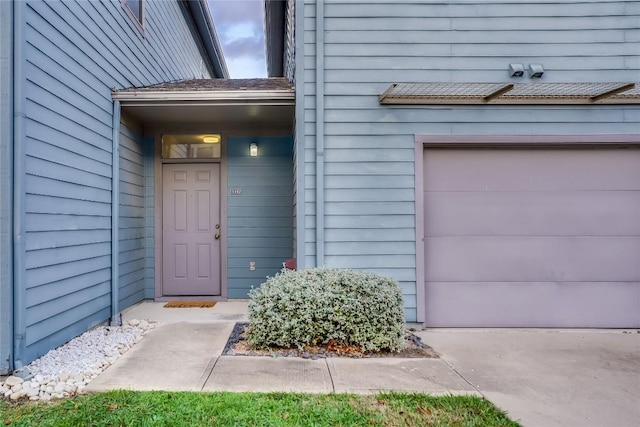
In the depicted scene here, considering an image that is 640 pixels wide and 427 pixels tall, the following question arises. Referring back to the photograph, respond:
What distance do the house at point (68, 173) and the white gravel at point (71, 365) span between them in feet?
0.35

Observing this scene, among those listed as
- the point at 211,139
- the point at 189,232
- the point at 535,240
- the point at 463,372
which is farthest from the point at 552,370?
the point at 211,139

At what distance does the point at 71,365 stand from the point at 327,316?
6.70 feet

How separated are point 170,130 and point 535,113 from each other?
4.66 metres

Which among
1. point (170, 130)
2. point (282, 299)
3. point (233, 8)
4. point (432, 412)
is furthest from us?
point (233, 8)

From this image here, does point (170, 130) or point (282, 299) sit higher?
point (170, 130)

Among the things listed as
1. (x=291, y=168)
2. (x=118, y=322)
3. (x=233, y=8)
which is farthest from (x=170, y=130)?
(x=233, y=8)

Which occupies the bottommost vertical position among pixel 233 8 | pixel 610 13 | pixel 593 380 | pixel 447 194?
pixel 593 380

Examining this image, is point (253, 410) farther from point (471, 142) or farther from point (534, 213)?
point (534, 213)

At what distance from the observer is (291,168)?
5.05 metres

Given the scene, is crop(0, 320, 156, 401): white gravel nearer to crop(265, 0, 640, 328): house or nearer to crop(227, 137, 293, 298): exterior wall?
crop(227, 137, 293, 298): exterior wall

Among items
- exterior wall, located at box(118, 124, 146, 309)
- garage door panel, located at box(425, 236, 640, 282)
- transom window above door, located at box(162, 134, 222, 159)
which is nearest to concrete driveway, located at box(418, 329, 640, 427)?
garage door panel, located at box(425, 236, 640, 282)

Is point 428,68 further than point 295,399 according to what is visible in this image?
Yes

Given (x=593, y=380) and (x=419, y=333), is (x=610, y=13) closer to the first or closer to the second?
(x=593, y=380)

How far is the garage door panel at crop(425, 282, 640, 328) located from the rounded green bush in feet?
3.10
